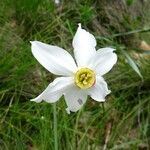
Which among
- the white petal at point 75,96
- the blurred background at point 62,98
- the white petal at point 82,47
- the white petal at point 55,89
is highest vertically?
the white petal at point 82,47

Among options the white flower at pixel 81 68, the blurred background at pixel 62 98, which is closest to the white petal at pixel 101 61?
the white flower at pixel 81 68

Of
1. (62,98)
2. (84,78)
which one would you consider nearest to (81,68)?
(84,78)

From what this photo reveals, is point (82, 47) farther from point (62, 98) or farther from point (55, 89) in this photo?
point (62, 98)

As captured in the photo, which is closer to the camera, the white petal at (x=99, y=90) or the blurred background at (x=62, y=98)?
the white petal at (x=99, y=90)

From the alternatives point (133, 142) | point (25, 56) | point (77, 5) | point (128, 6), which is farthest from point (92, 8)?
point (133, 142)

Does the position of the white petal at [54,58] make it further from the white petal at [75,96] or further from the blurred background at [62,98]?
the blurred background at [62,98]

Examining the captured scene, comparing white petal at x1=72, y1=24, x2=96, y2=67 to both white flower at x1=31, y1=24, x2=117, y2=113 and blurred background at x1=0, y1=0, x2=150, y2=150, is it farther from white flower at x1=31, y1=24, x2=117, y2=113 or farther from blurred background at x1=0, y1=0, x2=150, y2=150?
blurred background at x1=0, y1=0, x2=150, y2=150

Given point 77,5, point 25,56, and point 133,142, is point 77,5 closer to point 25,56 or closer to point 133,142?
point 25,56
